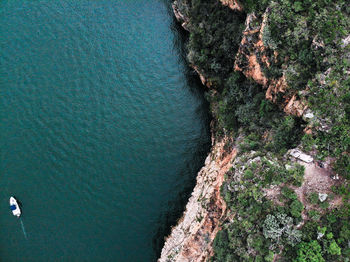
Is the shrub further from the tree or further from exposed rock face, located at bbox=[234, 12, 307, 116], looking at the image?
exposed rock face, located at bbox=[234, 12, 307, 116]

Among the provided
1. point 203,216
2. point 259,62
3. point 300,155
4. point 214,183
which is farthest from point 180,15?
point 300,155

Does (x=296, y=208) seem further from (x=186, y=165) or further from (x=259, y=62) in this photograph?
(x=186, y=165)

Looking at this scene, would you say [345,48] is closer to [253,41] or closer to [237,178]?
[253,41]

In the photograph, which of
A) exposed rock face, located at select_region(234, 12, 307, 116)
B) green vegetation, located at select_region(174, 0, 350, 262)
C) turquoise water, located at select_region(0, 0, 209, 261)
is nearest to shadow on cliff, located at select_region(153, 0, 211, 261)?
turquoise water, located at select_region(0, 0, 209, 261)

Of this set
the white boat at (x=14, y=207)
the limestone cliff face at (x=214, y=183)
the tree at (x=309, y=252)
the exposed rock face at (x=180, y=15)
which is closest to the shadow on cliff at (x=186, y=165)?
the limestone cliff face at (x=214, y=183)

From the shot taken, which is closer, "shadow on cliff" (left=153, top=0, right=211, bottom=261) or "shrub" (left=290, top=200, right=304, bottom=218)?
"shrub" (left=290, top=200, right=304, bottom=218)

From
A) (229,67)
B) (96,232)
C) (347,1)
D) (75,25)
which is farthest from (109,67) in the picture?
(347,1)
